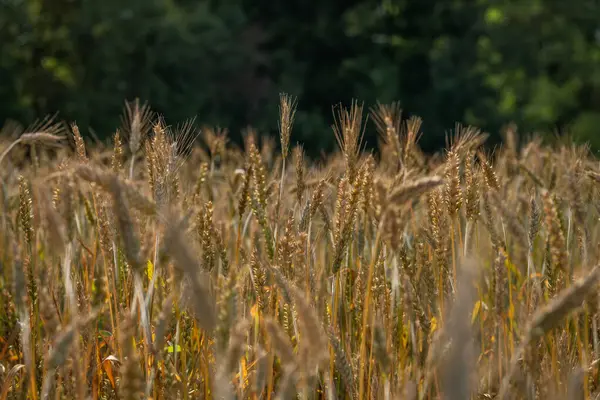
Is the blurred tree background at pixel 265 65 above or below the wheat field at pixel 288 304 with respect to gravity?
above

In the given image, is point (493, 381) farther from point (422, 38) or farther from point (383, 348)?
point (422, 38)

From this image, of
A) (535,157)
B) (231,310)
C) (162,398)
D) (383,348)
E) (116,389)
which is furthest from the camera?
(535,157)

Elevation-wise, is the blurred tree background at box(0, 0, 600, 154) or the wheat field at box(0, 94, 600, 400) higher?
the blurred tree background at box(0, 0, 600, 154)

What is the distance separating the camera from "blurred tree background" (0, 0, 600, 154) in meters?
17.9

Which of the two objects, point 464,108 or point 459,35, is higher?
point 459,35

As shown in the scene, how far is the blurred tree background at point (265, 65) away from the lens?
17.9 m

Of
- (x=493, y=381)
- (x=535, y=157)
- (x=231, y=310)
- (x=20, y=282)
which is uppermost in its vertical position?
(x=535, y=157)

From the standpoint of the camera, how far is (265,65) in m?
19.4

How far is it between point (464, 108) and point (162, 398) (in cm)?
1699

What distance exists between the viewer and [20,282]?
5.46ft

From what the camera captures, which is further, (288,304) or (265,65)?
(265,65)

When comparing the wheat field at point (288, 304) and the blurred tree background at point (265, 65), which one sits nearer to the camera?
the wheat field at point (288, 304)

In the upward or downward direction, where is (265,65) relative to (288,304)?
upward

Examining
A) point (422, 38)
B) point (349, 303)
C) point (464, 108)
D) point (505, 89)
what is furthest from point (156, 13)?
point (349, 303)
